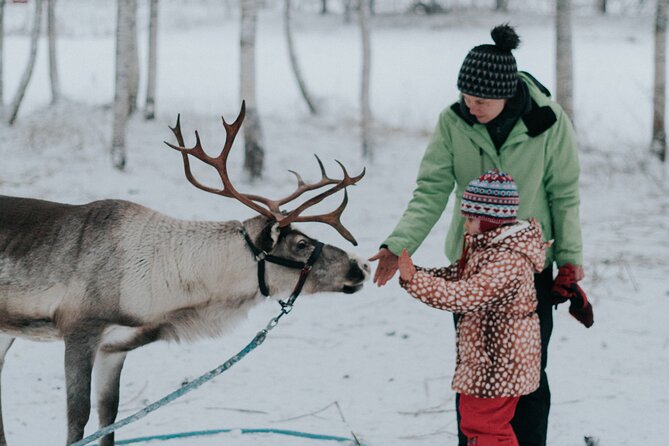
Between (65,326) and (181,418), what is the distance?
1.12m

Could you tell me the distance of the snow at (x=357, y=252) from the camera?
4805mm

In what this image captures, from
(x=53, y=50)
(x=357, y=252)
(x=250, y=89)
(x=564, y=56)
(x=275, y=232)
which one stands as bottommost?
(x=357, y=252)

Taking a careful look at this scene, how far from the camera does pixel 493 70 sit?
317 centimetres

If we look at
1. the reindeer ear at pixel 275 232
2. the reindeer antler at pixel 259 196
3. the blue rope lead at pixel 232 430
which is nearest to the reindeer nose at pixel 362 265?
the reindeer antler at pixel 259 196

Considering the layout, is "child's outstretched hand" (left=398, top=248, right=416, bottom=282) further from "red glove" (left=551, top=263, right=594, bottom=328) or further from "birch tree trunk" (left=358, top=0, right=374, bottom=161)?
"birch tree trunk" (left=358, top=0, right=374, bottom=161)

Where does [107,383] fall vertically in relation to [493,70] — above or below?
below

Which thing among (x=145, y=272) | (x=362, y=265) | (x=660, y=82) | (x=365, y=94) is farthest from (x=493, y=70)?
(x=365, y=94)

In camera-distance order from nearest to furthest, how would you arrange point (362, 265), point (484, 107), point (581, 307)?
point (484, 107), point (581, 307), point (362, 265)

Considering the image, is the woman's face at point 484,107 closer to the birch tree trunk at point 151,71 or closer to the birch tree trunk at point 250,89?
the birch tree trunk at point 250,89

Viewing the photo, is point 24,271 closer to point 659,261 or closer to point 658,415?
point 658,415

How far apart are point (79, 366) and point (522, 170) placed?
7.16 feet

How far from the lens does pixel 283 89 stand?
22375mm

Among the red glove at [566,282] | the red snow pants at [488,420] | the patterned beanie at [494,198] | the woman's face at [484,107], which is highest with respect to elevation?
the woman's face at [484,107]

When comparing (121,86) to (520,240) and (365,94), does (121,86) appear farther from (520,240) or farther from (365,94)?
(520,240)
